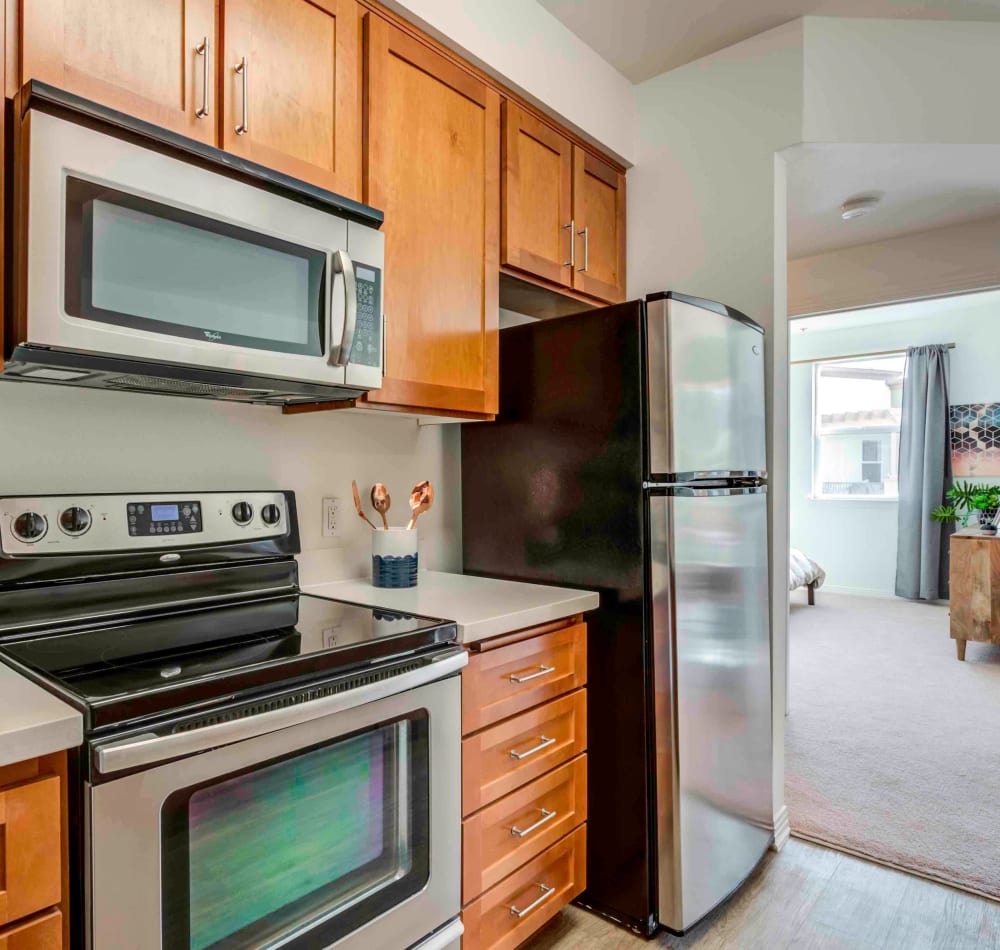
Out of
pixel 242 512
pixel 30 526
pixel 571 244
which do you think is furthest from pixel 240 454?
pixel 571 244

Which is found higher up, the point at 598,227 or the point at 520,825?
the point at 598,227

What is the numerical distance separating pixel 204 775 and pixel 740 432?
169 centimetres

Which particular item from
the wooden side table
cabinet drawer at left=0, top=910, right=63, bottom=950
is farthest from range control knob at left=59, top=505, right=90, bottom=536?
the wooden side table

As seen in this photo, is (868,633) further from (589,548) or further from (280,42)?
(280,42)

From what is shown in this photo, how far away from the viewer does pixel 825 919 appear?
193cm

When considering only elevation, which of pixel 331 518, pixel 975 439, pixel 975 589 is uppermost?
pixel 975 439

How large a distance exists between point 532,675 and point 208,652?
788 mm

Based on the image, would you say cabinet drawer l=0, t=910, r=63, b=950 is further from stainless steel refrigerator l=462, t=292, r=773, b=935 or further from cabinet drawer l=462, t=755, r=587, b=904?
stainless steel refrigerator l=462, t=292, r=773, b=935

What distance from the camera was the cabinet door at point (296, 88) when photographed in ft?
4.64

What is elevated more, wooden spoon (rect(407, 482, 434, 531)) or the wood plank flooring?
wooden spoon (rect(407, 482, 434, 531))

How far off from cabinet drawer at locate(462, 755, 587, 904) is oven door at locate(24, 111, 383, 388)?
3.39 ft

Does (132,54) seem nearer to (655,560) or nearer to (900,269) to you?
(655,560)

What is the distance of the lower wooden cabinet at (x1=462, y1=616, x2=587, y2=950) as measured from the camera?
1.54m

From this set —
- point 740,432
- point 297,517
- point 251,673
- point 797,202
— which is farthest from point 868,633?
point 251,673
